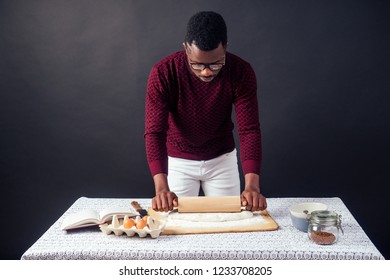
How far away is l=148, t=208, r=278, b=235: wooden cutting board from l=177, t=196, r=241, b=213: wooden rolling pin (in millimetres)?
46

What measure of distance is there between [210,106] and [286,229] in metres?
0.63

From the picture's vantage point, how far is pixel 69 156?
3.29 m

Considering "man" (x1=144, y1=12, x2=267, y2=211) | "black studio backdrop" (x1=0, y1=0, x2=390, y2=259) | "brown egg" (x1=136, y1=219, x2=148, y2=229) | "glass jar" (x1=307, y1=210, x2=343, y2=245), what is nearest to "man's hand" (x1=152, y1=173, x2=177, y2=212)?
"man" (x1=144, y1=12, x2=267, y2=211)

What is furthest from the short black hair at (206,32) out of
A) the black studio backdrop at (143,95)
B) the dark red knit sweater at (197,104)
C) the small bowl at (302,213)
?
the black studio backdrop at (143,95)

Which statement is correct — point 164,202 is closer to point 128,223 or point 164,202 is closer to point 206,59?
point 128,223

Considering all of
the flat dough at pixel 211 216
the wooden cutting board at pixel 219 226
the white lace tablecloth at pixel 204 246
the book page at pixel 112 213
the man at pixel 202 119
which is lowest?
the white lace tablecloth at pixel 204 246

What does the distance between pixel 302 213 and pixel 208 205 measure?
0.34 metres

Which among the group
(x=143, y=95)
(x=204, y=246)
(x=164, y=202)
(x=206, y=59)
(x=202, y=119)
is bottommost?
(x=204, y=246)

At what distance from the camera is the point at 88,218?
1.82 m

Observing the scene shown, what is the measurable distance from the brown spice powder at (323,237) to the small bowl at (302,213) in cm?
9

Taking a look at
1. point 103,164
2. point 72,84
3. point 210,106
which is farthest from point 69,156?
point 210,106

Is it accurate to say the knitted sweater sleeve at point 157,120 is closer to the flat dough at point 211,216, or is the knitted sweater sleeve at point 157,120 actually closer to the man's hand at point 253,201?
the flat dough at point 211,216

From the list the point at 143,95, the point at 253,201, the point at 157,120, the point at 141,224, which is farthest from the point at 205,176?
the point at 143,95

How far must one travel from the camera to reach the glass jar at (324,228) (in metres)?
1.67
